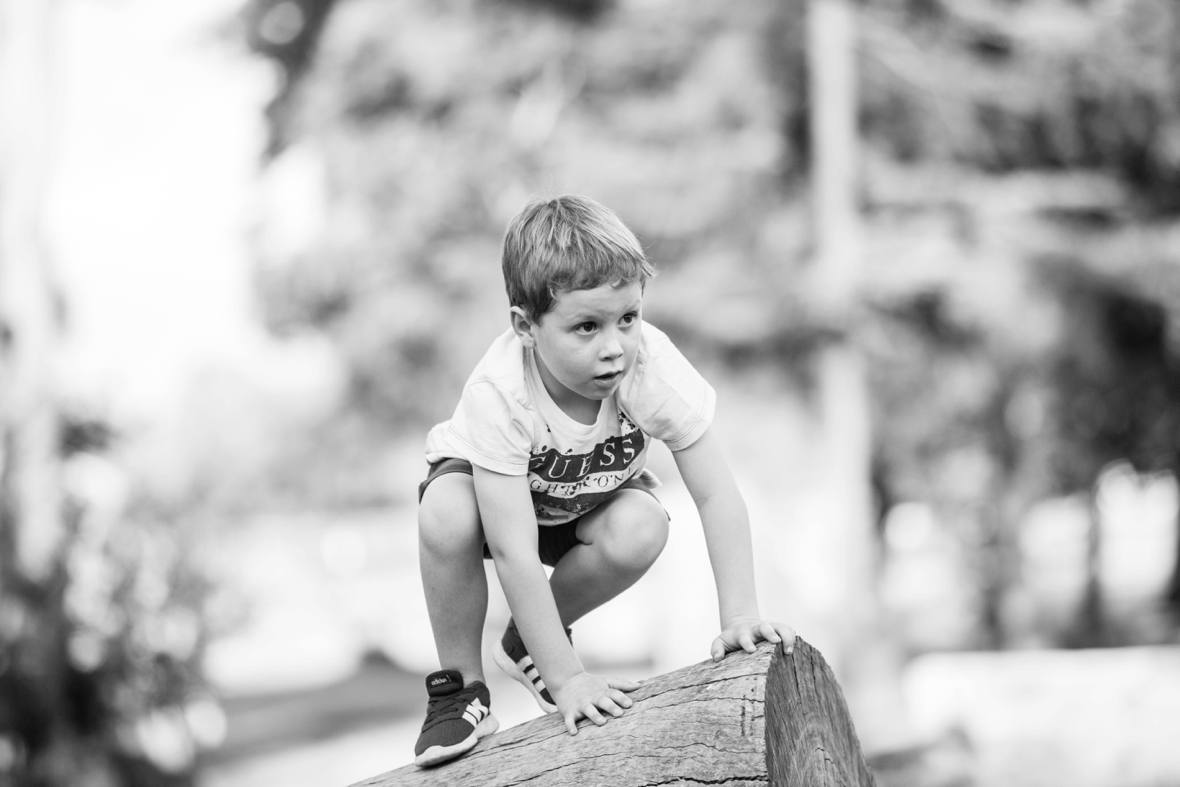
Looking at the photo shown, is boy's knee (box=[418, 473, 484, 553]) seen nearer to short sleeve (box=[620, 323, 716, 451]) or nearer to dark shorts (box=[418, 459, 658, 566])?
dark shorts (box=[418, 459, 658, 566])

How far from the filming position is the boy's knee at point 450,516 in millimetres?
2771

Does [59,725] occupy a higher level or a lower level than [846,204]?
lower

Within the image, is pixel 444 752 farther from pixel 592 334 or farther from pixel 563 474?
pixel 592 334

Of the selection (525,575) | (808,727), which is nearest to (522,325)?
(525,575)

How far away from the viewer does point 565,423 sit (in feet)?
9.05

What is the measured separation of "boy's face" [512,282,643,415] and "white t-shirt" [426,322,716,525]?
112mm

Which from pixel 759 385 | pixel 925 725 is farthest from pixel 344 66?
pixel 925 725

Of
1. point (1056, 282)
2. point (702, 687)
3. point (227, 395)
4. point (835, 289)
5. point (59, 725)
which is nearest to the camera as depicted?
point (702, 687)

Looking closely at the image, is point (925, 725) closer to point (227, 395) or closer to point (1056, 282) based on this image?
point (1056, 282)

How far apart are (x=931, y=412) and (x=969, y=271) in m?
1.72

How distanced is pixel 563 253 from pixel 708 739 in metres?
0.93

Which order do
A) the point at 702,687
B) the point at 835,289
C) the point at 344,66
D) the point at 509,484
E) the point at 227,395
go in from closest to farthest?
the point at 702,687
the point at 509,484
the point at 835,289
the point at 344,66
the point at 227,395

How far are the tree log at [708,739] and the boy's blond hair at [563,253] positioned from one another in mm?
758

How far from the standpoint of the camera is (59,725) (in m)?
8.68
